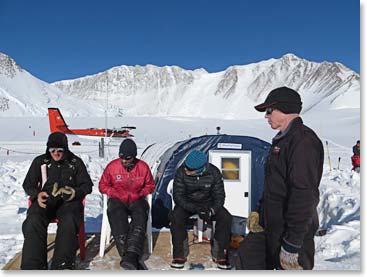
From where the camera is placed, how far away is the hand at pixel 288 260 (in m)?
1.96

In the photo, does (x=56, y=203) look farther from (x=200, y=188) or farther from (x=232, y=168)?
(x=232, y=168)

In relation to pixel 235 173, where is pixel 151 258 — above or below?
below

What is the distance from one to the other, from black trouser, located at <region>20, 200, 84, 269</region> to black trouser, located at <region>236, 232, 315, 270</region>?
1328mm

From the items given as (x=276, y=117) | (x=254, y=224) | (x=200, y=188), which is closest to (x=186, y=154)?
(x=200, y=188)

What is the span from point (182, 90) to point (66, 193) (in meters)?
145

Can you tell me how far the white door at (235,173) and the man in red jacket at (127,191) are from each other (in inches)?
57.8

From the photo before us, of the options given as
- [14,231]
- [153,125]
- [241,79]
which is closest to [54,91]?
[241,79]

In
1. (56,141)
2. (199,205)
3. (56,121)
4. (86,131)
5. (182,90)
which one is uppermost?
(182,90)

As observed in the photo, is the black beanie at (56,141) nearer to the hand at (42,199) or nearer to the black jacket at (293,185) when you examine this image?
the hand at (42,199)

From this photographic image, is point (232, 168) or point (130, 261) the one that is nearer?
point (130, 261)

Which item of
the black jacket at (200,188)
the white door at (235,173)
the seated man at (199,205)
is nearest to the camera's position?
the seated man at (199,205)

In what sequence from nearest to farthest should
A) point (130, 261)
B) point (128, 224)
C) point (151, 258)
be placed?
point (130, 261) < point (128, 224) < point (151, 258)

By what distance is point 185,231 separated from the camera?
3.39 m

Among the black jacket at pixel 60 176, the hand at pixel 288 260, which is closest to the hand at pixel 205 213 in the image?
the black jacket at pixel 60 176
